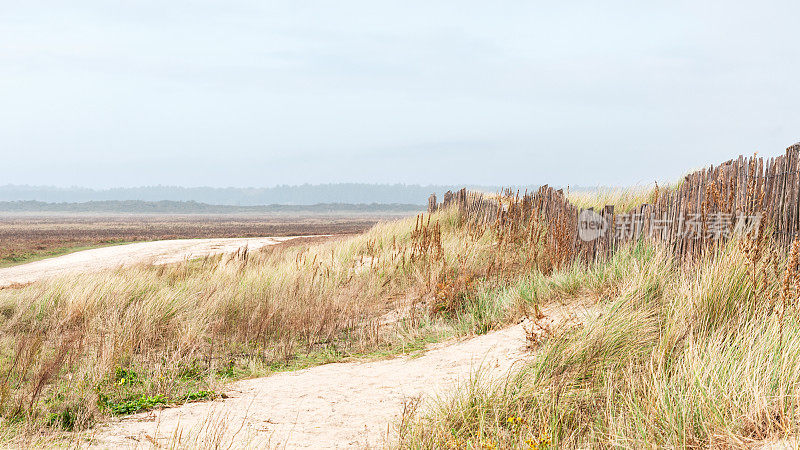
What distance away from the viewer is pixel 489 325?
A: 5.82 metres

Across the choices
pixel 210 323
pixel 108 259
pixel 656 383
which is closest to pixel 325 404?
pixel 656 383

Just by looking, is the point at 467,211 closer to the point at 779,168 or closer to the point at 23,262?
the point at 779,168

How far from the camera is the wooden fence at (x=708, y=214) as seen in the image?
4859 mm

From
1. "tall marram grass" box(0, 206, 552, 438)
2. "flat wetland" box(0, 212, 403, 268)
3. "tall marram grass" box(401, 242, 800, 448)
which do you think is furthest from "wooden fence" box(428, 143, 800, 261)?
"flat wetland" box(0, 212, 403, 268)

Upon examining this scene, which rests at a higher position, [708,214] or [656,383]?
[708,214]

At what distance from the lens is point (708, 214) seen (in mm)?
5371

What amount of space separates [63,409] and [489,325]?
12.5 feet

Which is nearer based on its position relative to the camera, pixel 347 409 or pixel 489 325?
pixel 347 409

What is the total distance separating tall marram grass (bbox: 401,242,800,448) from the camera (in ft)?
9.50

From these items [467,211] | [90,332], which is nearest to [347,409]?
[90,332]
